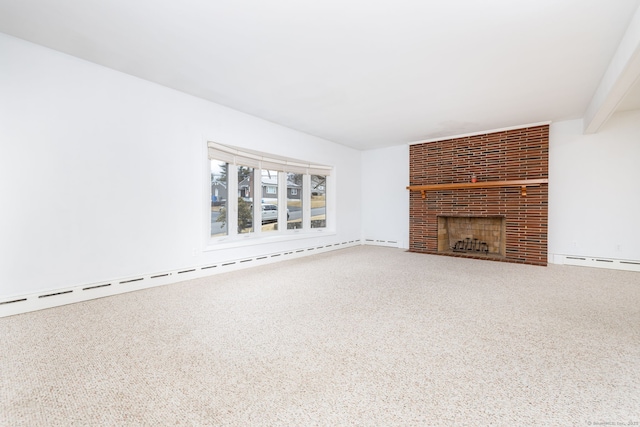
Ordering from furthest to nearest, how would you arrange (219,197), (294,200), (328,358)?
(294,200)
(219,197)
(328,358)

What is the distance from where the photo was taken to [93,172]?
10.7ft

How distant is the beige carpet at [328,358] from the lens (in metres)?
1.47

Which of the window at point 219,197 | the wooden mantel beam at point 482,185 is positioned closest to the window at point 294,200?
the window at point 219,197

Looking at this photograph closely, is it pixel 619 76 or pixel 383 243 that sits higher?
pixel 619 76

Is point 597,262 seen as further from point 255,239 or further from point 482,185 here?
point 255,239

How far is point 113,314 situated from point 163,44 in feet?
9.00

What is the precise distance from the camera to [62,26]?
2.61 meters

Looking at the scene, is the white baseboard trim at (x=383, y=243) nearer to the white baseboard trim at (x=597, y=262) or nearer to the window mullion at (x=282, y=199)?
the window mullion at (x=282, y=199)

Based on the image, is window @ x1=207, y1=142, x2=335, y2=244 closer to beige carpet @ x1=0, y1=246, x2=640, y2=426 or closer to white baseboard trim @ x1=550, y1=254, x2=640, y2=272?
beige carpet @ x1=0, y1=246, x2=640, y2=426

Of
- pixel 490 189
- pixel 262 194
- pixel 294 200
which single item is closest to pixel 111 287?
pixel 262 194

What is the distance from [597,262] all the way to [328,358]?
5.67 meters

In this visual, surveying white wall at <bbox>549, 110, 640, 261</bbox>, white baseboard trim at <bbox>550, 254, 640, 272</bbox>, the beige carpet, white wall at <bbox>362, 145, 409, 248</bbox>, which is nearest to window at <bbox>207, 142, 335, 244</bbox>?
white wall at <bbox>362, 145, 409, 248</bbox>

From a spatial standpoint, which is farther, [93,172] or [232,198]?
[232,198]

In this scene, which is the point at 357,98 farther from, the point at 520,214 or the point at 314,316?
the point at 520,214
